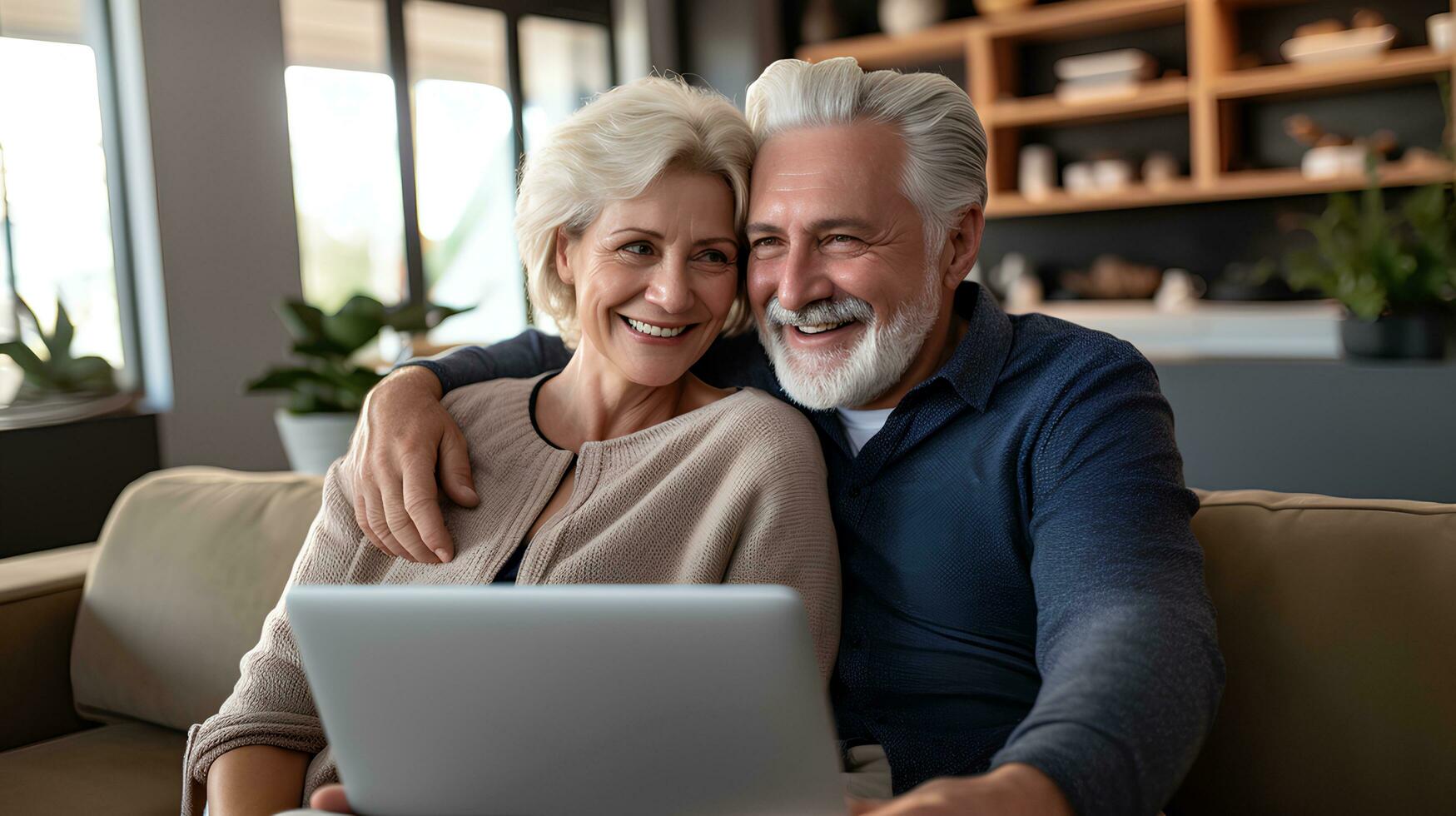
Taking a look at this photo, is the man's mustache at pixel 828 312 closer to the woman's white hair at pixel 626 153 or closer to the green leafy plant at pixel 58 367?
the woman's white hair at pixel 626 153

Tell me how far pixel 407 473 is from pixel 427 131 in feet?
12.6

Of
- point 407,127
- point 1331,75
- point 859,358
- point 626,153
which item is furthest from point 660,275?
point 1331,75

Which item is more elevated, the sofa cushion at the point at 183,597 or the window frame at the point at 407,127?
the window frame at the point at 407,127

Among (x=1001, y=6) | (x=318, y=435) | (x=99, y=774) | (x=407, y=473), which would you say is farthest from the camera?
(x=1001, y=6)

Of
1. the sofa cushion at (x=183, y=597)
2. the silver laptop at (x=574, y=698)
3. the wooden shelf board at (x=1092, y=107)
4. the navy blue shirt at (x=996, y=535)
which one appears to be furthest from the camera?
the wooden shelf board at (x=1092, y=107)

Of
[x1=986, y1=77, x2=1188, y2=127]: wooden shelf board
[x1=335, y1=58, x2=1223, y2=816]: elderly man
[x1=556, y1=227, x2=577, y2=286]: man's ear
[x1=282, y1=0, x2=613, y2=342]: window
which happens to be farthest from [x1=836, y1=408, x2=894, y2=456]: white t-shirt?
[x1=986, y1=77, x2=1188, y2=127]: wooden shelf board

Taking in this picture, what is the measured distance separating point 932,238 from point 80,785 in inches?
51.8

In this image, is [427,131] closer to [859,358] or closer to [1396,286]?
[1396,286]

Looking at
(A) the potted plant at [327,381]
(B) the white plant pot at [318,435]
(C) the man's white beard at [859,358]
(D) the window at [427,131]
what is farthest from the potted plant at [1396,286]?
(D) the window at [427,131]

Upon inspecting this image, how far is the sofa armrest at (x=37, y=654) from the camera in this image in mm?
1796

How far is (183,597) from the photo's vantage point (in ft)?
5.86

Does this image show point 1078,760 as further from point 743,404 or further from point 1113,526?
point 743,404

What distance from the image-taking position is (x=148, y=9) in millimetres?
3621

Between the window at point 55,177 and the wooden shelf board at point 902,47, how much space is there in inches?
108
